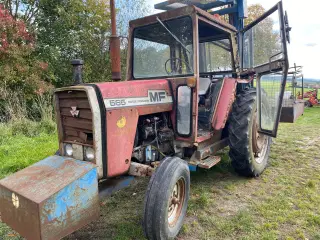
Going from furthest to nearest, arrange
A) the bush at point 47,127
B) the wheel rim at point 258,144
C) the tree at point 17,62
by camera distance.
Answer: the tree at point 17,62 → the bush at point 47,127 → the wheel rim at point 258,144

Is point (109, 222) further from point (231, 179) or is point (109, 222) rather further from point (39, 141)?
point (39, 141)

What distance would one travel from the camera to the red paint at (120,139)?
2.41m

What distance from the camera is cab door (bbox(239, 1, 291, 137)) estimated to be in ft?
10.7

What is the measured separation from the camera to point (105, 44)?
11320 millimetres

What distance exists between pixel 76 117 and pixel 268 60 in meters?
2.75

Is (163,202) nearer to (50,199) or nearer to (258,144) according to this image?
(50,199)

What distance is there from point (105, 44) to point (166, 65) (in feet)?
28.2

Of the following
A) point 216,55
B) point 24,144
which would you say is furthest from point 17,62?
point 216,55

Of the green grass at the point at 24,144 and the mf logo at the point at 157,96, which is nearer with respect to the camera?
the mf logo at the point at 157,96

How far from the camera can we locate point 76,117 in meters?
2.54

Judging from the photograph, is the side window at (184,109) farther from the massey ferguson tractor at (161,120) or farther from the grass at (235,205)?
the grass at (235,205)

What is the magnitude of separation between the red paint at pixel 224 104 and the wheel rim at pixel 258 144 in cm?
58

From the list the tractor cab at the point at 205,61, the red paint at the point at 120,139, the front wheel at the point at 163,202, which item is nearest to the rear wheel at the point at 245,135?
the tractor cab at the point at 205,61

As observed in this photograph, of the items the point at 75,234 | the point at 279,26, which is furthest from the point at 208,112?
the point at 75,234
